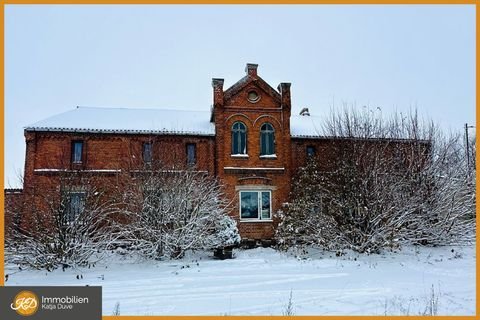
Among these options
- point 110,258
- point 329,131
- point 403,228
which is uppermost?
point 329,131

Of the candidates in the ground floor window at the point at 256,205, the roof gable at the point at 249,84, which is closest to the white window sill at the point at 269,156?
the ground floor window at the point at 256,205

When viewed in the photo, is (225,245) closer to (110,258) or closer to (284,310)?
(110,258)

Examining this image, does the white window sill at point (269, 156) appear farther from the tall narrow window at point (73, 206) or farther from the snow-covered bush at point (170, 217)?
the tall narrow window at point (73, 206)

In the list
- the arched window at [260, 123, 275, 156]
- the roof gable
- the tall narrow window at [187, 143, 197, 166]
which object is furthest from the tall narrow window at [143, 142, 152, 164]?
the arched window at [260, 123, 275, 156]

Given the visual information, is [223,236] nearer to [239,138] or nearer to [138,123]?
[239,138]

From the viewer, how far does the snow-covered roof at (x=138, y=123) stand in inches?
819

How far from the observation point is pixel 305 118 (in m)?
25.4

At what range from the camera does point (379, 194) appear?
16.7 metres

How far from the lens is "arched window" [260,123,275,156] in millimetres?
22031

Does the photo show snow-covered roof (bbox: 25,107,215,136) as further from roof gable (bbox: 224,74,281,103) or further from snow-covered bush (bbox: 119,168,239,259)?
snow-covered bush (bbox: 119,168,239,259)

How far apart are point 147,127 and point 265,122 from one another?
644 centimetres

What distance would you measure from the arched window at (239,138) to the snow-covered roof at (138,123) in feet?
3.98

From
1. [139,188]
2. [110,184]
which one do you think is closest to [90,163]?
[110,184]

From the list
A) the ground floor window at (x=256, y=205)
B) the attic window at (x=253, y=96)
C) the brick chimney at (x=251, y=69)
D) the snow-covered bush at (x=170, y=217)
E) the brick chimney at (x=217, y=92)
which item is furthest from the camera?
the brick chimney at (x=251, y=69)
